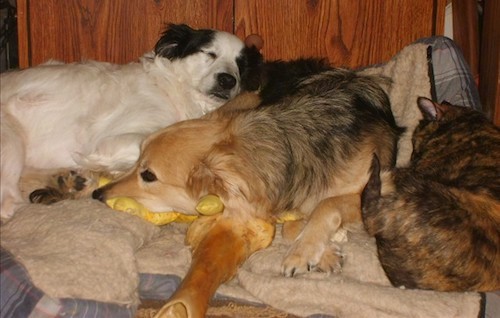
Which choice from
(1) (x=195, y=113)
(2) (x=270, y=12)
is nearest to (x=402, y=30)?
(2) (x=270, y=12)

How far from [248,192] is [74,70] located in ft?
4.21

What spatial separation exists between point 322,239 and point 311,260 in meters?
0.11

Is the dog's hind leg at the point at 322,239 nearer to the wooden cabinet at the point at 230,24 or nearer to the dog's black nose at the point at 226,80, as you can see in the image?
the dog's black nose at the point at 226,80

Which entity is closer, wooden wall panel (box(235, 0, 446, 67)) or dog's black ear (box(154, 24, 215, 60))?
dog's black ear (box(154, 24, 215, 60))

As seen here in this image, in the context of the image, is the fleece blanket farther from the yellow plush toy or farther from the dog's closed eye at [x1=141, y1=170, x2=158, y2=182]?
the dog's closed eye at [x1=141, y1=170, x2=158, y2=182]

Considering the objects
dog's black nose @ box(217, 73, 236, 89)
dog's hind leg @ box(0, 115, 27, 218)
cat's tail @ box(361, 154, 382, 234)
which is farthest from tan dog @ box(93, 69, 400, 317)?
dog's black nose @ box(217, 73, 236, 89)

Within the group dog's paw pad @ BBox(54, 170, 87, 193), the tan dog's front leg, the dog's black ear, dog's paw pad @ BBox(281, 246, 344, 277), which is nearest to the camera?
the tan dog's front leg

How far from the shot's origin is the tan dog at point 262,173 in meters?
1.99

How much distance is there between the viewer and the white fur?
2564 millimetres

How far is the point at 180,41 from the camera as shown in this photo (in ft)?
9.80

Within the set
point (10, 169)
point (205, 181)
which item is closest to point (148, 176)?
point (205, 181)

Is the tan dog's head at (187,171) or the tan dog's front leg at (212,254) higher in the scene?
the tan dog's head at (187,171)

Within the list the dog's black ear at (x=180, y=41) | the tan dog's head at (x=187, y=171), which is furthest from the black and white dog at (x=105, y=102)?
the tan dog's head at (x=187, y=171)

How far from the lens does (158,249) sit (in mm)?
2088
